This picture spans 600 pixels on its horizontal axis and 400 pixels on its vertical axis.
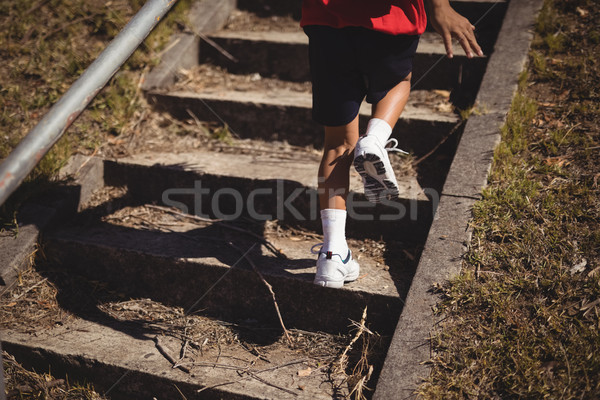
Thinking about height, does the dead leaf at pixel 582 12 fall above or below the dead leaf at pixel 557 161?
above

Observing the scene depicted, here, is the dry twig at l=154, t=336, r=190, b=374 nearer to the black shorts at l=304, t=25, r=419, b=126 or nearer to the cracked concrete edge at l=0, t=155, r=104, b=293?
the cracked concrete edge at l=0, t=155, r=104, b=293

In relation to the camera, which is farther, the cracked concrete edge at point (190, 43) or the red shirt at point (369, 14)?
the cracked concrete edge at point (190, 43)

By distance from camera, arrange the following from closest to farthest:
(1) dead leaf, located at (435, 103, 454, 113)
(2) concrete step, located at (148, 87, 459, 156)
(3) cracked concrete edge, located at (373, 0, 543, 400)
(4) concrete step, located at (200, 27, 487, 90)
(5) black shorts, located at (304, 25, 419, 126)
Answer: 1. (3) cracked concrete edge, located at (373, 0, 543, 400)
2. (5) black shorts, located at (304, 25, 419, 126)
3. (2) concrete step, located at (148, 87, 459, 156)
4. (1) dead leaf, located at (435, 103, 454, 113)
5. (4) concrete step, located at (200, 27, 487, 90)

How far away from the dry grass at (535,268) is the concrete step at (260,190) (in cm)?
43

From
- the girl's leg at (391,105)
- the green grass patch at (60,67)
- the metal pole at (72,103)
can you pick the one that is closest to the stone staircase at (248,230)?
the green grass patch at (60,67)

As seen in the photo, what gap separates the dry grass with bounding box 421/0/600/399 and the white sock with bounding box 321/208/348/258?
46 cm

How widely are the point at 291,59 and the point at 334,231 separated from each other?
177cm

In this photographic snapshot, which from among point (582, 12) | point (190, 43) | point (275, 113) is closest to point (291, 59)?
point (275, 113)

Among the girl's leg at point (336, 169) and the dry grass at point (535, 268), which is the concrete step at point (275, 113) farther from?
the girl's leg at point (336, 169)

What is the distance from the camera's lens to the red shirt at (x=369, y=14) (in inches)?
74.1

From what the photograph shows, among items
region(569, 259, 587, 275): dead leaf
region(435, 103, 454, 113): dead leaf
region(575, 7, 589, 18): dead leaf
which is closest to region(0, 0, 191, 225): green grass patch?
region(435, 103, 454, 113): dead leaf

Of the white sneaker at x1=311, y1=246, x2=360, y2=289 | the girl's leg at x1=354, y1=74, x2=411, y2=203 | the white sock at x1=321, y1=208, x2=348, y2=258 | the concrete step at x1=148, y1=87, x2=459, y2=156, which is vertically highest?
the girl's leg at x1=354, y1=74, x2=411, y2=203

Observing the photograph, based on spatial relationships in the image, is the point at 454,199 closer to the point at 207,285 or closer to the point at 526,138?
the point at 526,138

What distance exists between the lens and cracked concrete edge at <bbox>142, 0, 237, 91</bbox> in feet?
11.2
